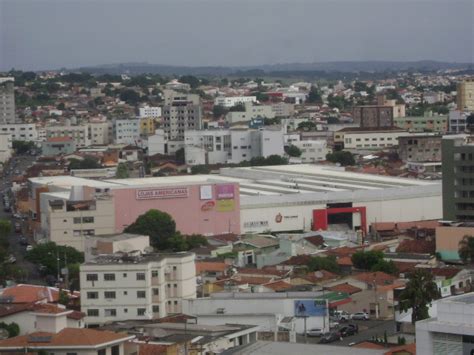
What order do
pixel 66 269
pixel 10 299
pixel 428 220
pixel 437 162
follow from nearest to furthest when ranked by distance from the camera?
pixel 10 299
pixel 66 269
pixel 428 220
pixel 437 162

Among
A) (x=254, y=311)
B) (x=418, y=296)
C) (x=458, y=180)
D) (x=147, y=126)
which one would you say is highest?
(x=458, y=180)

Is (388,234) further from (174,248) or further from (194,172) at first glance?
(194,172)

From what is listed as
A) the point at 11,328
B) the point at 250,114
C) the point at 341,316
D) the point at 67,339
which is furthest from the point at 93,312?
the point at 250,114

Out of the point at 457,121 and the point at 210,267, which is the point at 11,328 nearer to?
the point at 210,267

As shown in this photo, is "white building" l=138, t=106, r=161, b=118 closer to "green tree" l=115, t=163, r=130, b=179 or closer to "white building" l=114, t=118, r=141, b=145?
"white building" l=114, t=118, r=141, b=145

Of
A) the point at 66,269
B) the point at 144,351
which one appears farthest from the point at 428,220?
the point at 144,351

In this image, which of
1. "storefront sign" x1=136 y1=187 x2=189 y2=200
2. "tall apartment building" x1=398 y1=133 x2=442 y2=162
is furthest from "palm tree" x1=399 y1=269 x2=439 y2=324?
"tall apartment building" x1=398 y1=133 x2=442 y2=162

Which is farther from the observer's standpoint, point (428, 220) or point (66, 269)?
point (428, 220)
